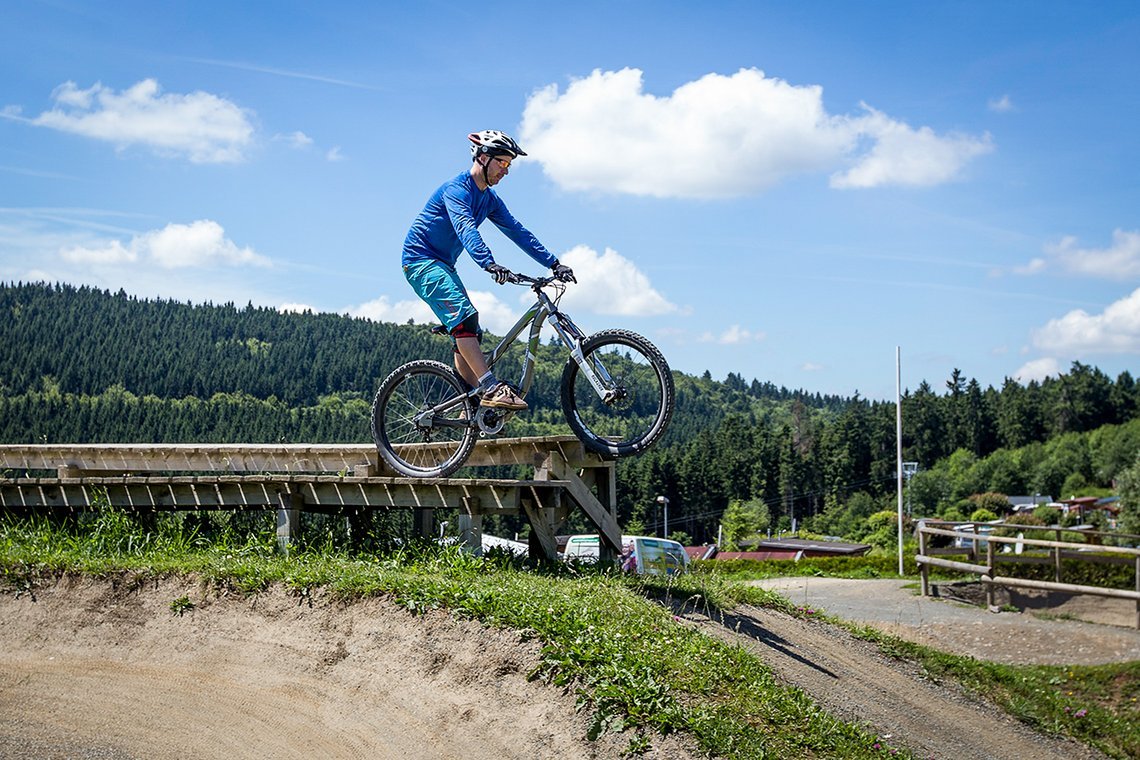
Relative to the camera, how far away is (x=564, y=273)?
9.39m

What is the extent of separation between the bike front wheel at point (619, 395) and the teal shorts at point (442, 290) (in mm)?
1163

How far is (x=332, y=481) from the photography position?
33.8 ft

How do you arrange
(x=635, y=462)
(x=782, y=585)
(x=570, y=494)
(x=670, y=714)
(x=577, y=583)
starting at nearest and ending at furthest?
1. (x=670, y=714)
2. (x=577, y=583)
3. (x=570, y=494)
4. (x=782, y=585)
5. (x=635, y=462)

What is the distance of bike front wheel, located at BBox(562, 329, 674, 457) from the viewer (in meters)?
8.94

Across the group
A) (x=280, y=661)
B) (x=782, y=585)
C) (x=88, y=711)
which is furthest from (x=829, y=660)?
(x=782, y=585)

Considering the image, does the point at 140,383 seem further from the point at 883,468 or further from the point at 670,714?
the point at 670,714

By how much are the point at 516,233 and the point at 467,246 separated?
2.56ft

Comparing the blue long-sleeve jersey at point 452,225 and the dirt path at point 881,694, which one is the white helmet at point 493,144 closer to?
the blue long-sleeve jersey at point 452,225

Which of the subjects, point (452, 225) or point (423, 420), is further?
point (423, 420)

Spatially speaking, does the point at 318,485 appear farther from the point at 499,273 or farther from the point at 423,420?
the point at 499,273

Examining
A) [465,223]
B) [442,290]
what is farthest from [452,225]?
[442,290]

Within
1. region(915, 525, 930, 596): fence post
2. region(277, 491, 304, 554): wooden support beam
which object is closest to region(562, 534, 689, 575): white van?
region(277, 491, 304, 554): wooden support beam

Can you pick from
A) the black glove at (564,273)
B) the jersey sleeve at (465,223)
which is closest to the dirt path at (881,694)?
the black glove at (564,273)

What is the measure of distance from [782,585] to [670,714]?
15729mm
